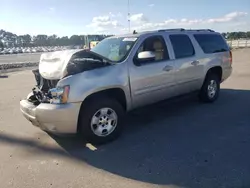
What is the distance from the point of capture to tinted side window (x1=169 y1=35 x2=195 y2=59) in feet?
19.0

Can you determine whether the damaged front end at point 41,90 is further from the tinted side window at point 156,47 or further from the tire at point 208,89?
the tire at point 208,89

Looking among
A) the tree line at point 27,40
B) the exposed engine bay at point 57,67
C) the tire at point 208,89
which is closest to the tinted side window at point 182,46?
the tire at point 208,89

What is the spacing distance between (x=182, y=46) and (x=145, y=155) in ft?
9.73

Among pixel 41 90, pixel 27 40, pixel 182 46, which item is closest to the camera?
pixel 41 90

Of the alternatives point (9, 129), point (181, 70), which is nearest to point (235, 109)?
point (181, 70)

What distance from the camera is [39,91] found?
4699 millimetres

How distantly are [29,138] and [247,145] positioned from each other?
3740mm

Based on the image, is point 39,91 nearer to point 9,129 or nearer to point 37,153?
point 37,153

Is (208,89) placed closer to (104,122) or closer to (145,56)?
(145,56)

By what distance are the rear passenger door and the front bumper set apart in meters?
2.52

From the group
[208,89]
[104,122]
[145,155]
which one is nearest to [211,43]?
[208,89]

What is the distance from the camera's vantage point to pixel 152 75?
5.13 metres

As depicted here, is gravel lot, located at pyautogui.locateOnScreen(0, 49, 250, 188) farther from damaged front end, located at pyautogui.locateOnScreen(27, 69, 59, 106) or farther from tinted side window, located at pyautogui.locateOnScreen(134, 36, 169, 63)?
tinted side window, located at pyautogui.locateOnScreen(134, 36, 169, 63)

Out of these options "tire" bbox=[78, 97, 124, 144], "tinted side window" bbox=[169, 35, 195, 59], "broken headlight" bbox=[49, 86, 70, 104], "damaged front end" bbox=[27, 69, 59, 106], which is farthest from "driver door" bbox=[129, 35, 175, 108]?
"damaged front end" bbox=[27, 69, 59, 106]
